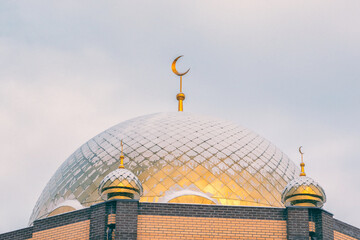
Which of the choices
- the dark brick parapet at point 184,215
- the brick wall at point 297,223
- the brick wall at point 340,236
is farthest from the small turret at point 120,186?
the brick wall at point 340,236

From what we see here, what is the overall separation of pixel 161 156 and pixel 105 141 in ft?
7.42

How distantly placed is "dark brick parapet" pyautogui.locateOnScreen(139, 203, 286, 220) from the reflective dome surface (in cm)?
221

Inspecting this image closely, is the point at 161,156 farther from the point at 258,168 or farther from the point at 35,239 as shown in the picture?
the point at 35,239

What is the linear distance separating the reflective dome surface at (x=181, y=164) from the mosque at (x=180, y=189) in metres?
0.03

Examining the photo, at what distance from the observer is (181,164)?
2105cm

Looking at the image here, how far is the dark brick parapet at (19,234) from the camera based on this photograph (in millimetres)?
18688

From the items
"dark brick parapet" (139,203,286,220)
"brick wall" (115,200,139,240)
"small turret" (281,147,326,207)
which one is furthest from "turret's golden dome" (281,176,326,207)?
"brick wall" (115,200,139,240)

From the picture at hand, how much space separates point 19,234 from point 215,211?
14.7ft

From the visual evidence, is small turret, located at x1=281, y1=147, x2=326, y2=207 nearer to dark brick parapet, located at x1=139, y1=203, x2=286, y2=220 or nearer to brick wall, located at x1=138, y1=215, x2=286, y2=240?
dark brick parapet, located at x1=139, y1=203, x2=286, y2=220

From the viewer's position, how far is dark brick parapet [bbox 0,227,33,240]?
18.7 meters

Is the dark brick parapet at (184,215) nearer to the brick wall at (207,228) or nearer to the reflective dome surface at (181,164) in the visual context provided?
the brick wall at (207,228)

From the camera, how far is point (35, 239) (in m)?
18.4

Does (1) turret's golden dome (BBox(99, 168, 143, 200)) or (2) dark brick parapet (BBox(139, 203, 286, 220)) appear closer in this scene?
(2) dark brick parapet (BBox(139, 203, 286, 220))

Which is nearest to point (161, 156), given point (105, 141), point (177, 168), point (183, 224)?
point (177, 168)
